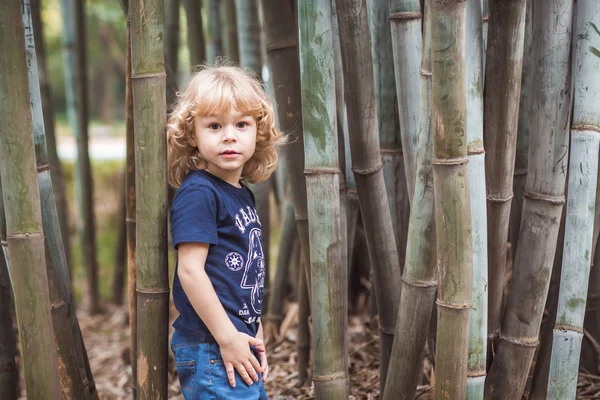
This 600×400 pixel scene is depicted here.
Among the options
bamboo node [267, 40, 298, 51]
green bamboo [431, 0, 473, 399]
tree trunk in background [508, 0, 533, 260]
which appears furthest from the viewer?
tree trunk in background [508, 0, 533, 260]

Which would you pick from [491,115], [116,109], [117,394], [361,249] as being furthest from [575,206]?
[116,109]

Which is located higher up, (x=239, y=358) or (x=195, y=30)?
(x=195, y=30)

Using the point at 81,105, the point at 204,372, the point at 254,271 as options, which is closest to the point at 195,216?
the point at 254,271

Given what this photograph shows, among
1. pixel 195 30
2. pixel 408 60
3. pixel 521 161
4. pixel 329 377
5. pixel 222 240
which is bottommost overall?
pixel 329 377

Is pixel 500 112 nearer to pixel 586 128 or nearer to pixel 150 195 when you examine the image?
pixel 586 128

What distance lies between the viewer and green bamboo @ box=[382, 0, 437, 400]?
4.32 feet

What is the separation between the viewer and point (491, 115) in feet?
4.65

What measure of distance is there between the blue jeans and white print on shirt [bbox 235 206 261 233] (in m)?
0.21

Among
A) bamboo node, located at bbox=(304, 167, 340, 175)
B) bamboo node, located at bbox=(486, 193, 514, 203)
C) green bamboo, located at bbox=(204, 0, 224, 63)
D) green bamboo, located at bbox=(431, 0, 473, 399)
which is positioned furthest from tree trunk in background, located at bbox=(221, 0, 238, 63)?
green bamboo, located at bbox=(431, 0, 473, 399)

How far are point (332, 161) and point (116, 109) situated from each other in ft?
30.3

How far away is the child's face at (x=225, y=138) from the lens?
1.31m

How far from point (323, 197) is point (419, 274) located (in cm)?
24

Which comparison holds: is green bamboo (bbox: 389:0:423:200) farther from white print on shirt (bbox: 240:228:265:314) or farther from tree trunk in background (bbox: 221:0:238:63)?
tree trunk in background (bbox: 221:0:238:63)

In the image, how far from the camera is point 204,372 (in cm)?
130
